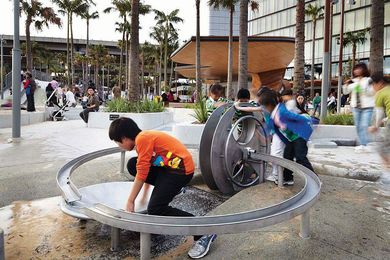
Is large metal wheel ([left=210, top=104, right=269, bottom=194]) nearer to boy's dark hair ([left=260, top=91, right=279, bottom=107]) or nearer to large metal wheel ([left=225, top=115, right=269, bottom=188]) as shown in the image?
large metal wheel ([left=225, top=115, right=269, bottom=188])

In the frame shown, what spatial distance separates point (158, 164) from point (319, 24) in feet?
185

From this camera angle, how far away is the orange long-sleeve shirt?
10.1ft

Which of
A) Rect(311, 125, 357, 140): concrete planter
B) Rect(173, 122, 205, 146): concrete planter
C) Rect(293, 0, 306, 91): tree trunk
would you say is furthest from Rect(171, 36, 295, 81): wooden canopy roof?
Rect(173, 122, 205, 146): concrete planter

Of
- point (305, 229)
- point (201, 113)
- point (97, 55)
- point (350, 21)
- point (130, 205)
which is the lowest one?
point (305, 229)

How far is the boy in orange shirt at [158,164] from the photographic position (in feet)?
10.1

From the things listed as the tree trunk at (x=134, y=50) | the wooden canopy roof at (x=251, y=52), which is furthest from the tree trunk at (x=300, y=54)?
the wooden canopy roof at (x=251, y=52)

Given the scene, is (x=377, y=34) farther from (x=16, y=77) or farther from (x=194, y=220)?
(x=194, y=220)

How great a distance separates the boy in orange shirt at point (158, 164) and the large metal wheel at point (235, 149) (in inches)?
56.0

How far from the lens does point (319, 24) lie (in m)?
53.8

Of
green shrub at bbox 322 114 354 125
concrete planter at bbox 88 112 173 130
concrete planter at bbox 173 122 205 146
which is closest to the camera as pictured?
concrete planter at bbox 173 122 205 146

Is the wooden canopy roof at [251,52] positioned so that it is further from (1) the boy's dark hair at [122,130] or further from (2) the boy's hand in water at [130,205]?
(2) the boy's hand in water at [130,205]

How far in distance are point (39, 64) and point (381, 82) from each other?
86.6 metres

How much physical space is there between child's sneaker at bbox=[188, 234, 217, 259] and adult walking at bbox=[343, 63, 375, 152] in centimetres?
480

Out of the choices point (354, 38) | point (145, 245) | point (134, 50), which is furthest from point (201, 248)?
point (354, 38)
